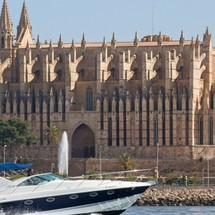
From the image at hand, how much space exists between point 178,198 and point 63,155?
37.1m

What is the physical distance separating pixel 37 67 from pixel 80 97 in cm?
616

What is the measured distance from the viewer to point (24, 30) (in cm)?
16125

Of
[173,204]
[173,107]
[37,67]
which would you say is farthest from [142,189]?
[37,67]

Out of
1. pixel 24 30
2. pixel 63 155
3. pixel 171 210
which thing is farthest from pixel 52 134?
pixel 171 210

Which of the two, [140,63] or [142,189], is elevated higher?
[140,63]

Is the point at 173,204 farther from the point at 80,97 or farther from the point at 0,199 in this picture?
the point at 80,97

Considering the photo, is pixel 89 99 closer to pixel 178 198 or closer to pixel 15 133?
pixel 15 133

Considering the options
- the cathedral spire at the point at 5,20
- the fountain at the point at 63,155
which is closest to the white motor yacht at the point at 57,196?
the fountain at the point at 63,155

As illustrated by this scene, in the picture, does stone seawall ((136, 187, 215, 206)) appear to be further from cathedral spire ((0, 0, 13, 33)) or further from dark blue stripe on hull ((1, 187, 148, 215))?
cathedral spire ((0, 0, 13, 33))

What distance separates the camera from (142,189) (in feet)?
279

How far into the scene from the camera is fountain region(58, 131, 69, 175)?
139375 mm

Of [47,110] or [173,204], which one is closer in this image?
[173,204]

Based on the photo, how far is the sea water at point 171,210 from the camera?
9506 centimetres

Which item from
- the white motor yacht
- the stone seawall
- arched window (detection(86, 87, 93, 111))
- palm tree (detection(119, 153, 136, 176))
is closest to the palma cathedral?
arched window (detection(86, 87, 93, 111))
